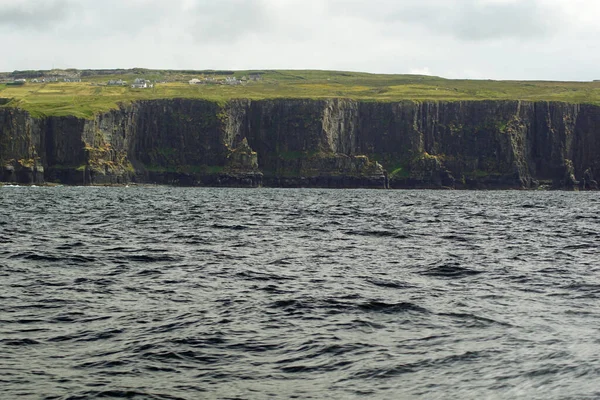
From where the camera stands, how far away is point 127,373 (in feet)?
50.7

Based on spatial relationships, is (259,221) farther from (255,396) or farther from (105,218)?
(255,396)

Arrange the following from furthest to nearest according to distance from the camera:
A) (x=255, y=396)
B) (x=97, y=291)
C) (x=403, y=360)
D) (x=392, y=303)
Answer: (x=97, y=291) → (x=392, y=303) → (x=403, y=360) → (x=255, y=396)

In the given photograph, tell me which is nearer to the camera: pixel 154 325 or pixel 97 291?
pixel 154 325

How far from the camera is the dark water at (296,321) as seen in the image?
1500 centimetres

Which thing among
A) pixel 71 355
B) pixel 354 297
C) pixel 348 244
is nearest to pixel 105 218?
pixel 348 244

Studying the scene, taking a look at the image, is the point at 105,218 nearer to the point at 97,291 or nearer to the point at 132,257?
the point at 132,257

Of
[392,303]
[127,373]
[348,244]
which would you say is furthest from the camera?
[348,244]

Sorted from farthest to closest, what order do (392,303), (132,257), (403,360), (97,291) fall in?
(132,257) < (97,291) < (392,303) < (403,360)

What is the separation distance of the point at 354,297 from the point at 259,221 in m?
36.5

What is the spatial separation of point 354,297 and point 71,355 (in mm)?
10053

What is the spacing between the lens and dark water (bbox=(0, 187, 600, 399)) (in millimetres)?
15000

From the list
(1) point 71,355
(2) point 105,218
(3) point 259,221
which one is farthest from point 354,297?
(2) point 105,218

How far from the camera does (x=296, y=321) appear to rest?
20578 mm

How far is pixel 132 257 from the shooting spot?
33.9 meters
